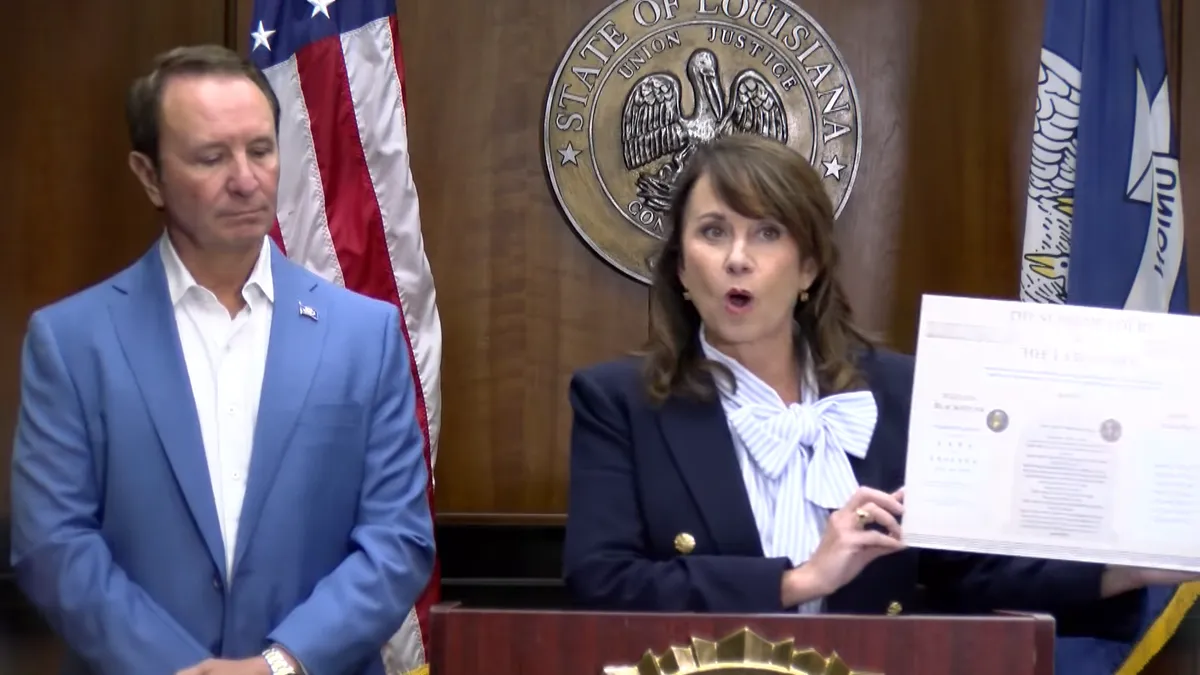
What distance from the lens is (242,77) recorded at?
2152mm

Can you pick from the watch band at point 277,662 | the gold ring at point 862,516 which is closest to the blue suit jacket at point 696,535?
the gold ring at point 862,516

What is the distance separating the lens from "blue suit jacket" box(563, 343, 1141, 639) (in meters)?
1.86

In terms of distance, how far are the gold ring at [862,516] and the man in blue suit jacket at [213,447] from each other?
741mm

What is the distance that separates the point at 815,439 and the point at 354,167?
1777mm

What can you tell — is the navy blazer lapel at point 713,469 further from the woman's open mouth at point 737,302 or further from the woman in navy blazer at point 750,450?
the woman's open mouth at point 737,302

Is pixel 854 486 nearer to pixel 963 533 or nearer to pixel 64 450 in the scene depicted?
pixel 963 533

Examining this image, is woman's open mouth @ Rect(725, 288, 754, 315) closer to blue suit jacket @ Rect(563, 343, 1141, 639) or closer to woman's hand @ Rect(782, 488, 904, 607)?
blue suit jacket @ Rect(563, 343, 1141, 639)

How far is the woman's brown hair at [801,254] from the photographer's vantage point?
6.45 feet

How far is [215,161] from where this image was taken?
82.8 inches

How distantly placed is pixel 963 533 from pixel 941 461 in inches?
3.9

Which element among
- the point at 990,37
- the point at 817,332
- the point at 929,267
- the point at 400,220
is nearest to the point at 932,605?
the point at 817,332

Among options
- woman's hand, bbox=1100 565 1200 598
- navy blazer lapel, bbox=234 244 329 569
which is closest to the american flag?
navy blazer lapel, bbox=234 244 329 569

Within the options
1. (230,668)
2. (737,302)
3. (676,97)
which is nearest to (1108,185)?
(676,97)

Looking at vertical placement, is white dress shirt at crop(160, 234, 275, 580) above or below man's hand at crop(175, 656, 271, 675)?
above
